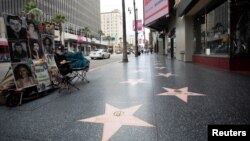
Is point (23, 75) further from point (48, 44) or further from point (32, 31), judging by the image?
point (48, 44)

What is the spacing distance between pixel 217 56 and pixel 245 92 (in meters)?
6.13

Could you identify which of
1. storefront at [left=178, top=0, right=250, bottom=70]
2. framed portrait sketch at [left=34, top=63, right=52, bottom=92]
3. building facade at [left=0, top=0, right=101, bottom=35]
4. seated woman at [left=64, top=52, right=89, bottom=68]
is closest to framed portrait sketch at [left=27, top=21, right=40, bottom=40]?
framed portrait sketch at [left=34, top=63, right=52, bottom=92]

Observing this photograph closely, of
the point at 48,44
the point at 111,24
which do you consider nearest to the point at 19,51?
the point at 48,44

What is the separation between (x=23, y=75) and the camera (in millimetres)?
5367

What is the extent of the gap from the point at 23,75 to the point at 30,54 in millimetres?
643

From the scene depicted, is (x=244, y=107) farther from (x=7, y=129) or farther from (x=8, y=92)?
(x=8, y=92)

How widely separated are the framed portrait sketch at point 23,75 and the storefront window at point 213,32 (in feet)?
27.4

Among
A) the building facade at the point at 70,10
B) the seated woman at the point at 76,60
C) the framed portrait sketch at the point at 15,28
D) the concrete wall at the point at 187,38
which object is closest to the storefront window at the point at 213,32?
the concrete wall at the point at 187,38

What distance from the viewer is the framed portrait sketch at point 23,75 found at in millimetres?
5164

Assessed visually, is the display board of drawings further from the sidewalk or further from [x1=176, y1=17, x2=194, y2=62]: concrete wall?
[x1=176, y1=17, x2=194, y2=62]: concrete wall

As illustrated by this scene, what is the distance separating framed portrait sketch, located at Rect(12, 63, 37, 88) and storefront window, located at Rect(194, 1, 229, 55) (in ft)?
27.4

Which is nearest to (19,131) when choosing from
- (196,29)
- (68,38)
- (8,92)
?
(8,92)

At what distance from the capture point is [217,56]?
Answer: 11250mm

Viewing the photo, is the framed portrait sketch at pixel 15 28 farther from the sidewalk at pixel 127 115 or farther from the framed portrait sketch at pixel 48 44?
the sidewalk at pixel 127 115
